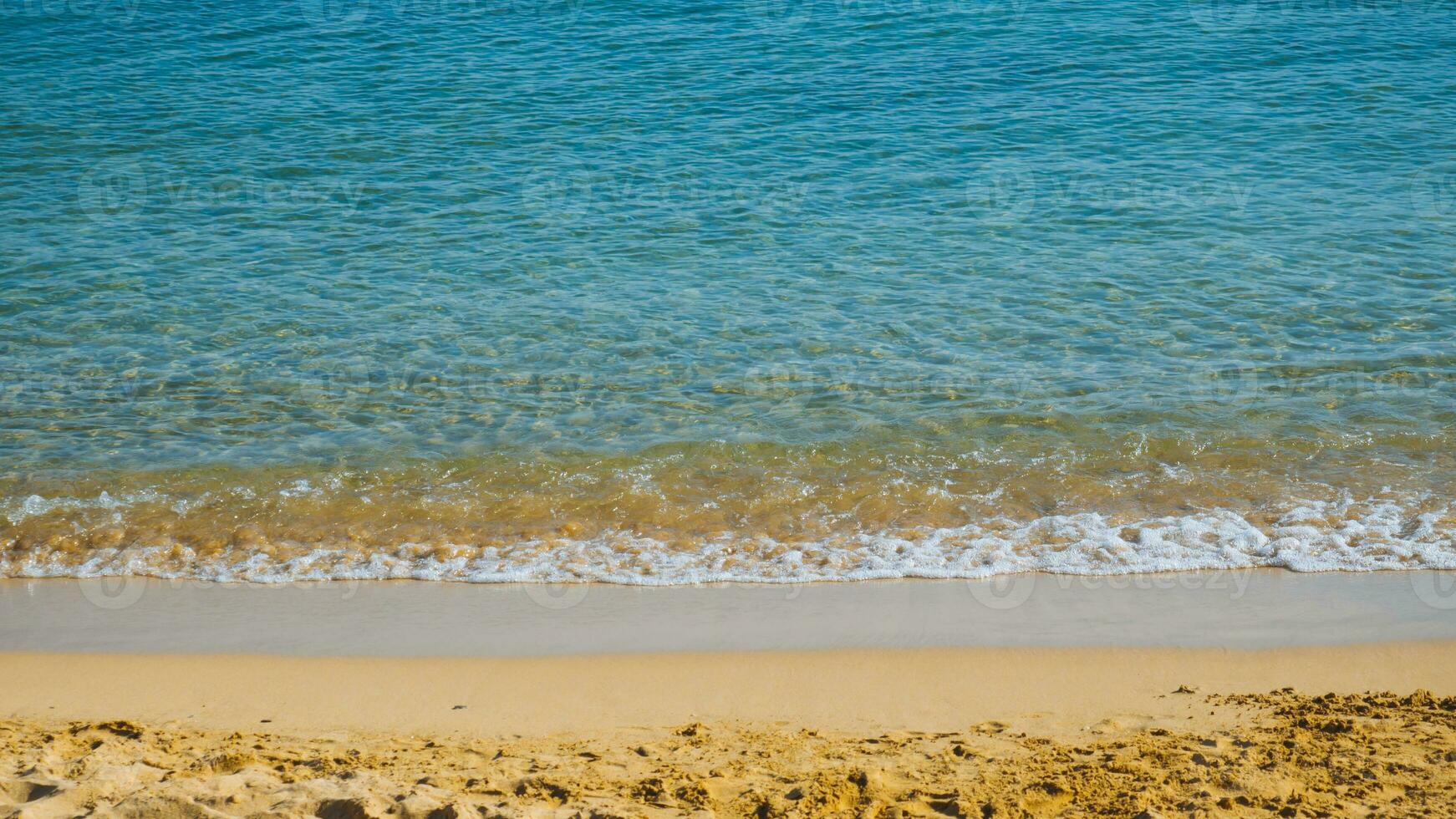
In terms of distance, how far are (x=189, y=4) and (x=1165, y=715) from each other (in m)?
22.8

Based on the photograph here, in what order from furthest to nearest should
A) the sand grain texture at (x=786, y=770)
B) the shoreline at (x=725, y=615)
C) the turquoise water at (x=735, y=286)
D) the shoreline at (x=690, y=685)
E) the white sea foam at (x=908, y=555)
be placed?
the turquoise water at (x=735, y=286), the white sea foam at (x=908, y=555), the shoreline at (x=725, y=615), the shoreline at (x=690, y=685), the sand grain texture at (x=786, y=770)

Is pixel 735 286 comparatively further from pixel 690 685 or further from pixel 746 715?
pixel 746 715

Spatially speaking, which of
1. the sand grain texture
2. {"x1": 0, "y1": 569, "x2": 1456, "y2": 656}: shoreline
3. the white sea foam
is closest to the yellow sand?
the sand grain texture

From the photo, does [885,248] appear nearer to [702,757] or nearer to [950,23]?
[702,757]

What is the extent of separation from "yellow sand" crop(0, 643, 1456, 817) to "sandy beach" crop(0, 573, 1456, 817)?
0.05ft

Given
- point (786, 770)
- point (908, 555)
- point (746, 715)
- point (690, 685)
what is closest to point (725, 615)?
point (690, 685)

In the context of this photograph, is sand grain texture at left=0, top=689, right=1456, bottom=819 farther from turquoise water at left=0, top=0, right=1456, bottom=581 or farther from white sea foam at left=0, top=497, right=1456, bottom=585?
turquoise water at left=0, top=0, right=1456, bottom=581

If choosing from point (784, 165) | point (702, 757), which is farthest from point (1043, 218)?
point (702, 757)

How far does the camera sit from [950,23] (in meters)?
20.0

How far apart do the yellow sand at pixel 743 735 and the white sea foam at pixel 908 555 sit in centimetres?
99

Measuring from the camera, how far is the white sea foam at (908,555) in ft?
21.5

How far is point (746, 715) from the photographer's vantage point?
5.14 meters

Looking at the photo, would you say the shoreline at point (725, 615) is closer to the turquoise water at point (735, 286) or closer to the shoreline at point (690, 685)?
the shoreline at point (690, 685)

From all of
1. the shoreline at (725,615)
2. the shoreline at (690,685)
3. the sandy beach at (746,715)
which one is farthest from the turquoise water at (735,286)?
the shoreline at (690,685)
